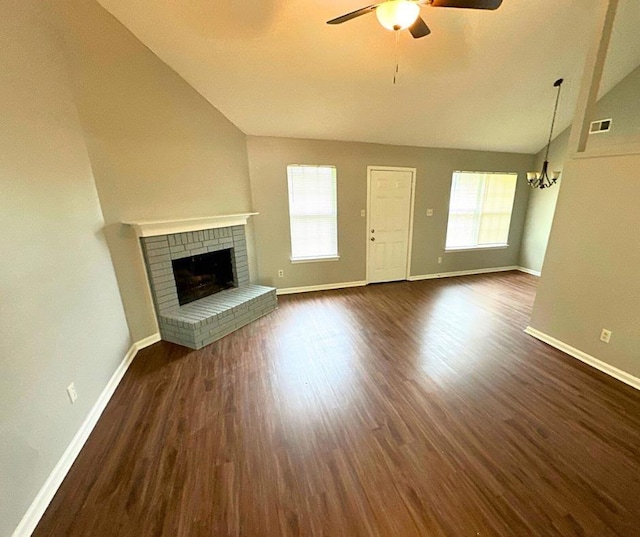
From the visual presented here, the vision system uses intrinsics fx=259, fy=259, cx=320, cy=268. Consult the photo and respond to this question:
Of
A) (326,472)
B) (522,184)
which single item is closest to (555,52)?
(522,184)

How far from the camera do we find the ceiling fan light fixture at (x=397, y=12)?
4.97 ft

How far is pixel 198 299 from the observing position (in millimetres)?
3354

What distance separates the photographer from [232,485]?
4.75ft

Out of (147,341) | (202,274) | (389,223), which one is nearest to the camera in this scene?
(147,341)

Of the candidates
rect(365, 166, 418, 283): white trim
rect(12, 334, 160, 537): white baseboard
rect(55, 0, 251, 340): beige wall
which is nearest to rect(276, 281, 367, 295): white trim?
rect(365, 166, 418, 283): white trim


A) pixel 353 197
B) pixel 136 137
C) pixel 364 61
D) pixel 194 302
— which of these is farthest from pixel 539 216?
pixel 136 137

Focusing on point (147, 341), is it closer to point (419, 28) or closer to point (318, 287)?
point (318, 287)

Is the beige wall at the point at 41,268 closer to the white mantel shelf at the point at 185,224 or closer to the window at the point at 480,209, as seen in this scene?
the white mantel shelf at the point at 185,224

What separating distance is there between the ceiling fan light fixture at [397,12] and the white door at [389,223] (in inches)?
107

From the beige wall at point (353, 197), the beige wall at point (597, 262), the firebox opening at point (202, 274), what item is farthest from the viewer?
→ the beige wall at point (353, 197)

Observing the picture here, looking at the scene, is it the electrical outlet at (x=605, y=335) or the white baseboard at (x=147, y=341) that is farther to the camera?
the white baseboard at (x=147, y=341)

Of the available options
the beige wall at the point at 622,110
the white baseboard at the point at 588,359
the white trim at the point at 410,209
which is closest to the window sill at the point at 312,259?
the white trim at the point at 410,209

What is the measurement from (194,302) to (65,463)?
1856 millimetres

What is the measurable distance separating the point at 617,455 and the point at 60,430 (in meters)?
3.39
